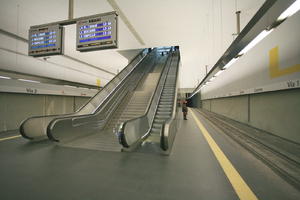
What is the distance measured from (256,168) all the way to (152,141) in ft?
8.01

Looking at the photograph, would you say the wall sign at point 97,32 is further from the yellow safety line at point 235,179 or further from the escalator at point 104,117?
the yellow safety line at point 235,179

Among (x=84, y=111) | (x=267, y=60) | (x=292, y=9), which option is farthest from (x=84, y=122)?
(x=267, y=60)

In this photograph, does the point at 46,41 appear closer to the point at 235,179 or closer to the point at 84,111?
the point at 84,111

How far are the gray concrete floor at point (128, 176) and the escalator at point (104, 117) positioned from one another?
0.68 metres

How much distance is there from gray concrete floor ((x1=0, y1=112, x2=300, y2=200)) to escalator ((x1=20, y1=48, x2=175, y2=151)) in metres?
0.68

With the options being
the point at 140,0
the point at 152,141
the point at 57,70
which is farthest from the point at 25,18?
the point at 152,141

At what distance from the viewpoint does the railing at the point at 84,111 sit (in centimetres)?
384

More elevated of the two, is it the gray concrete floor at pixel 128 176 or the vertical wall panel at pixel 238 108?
the vertical wall panel at pixel 238 108

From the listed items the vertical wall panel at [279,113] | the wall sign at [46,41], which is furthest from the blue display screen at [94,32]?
the vertical wall panel at [279,113]

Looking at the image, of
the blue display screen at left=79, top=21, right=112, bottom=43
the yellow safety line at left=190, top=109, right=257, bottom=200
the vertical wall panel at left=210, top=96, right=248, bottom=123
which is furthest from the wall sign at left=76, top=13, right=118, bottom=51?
the vertical wall panel at left=210, top=96, right=248, bottom=123

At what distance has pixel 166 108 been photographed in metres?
5.67

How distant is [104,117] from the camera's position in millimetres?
5461

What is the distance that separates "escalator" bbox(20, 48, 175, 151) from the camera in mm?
3613

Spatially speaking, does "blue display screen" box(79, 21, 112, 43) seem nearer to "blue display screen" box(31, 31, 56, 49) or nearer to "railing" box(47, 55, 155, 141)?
"blue display screen" box(31, 31, 56, 49)
